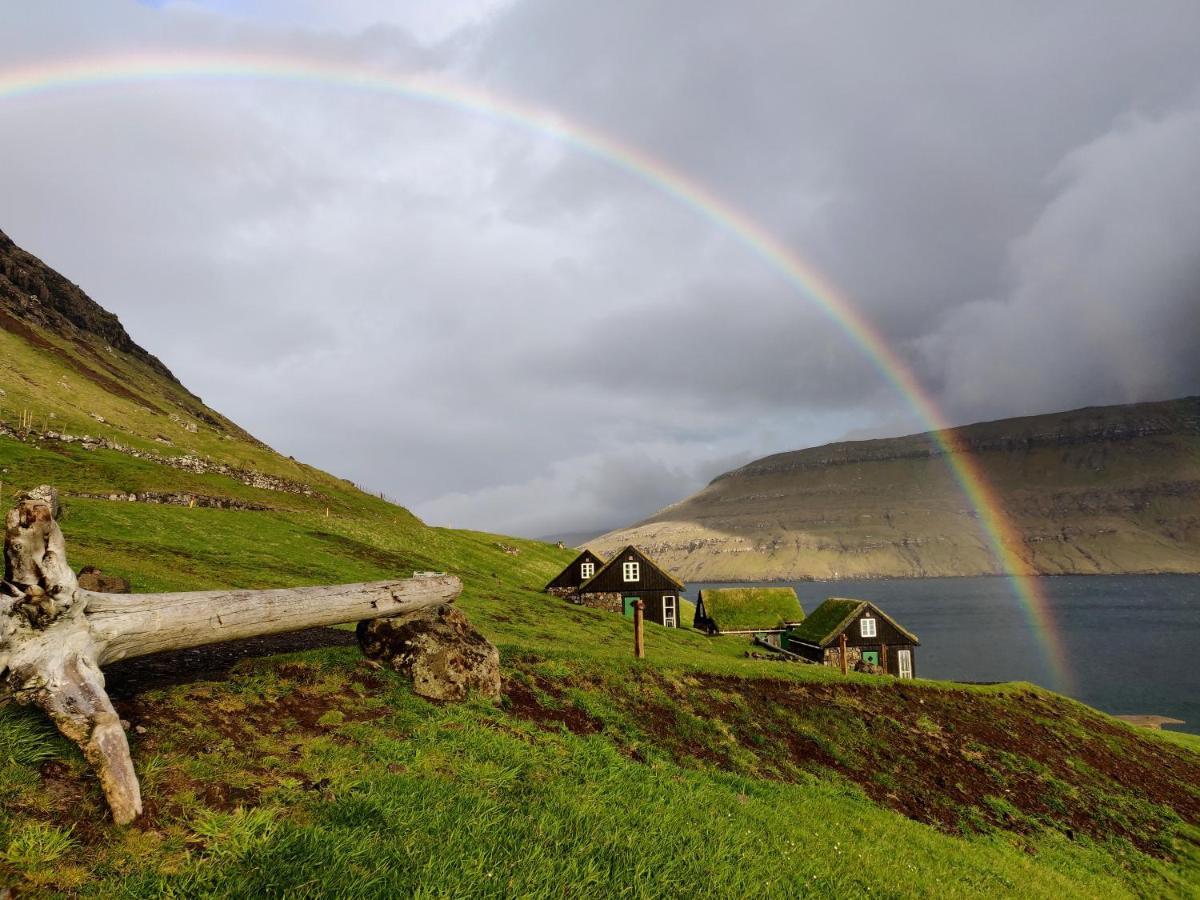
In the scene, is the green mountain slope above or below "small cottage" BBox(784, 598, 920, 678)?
above

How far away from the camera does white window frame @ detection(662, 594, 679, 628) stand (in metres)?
66.7

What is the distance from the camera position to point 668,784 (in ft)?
36.6

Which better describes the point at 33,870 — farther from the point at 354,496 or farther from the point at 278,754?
the point at 354,496

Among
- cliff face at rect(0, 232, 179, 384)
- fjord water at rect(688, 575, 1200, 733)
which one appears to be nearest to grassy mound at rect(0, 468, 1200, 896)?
fjord water at rect(688, 575, 1200, 733)

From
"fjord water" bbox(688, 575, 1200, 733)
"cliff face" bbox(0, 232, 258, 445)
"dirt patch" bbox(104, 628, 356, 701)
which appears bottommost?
"fjord water" bbox(688, 575, 1200, 733)

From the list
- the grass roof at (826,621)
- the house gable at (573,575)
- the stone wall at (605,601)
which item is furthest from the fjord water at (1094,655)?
the house gable at (573,575)

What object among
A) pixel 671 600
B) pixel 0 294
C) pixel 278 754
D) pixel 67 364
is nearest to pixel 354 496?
pixel 67 364

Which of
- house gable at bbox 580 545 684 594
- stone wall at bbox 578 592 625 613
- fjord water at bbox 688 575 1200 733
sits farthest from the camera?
fjord water at bbox 688 575 1200 733

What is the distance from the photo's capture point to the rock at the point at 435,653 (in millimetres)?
13117

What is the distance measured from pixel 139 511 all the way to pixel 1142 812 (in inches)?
2083

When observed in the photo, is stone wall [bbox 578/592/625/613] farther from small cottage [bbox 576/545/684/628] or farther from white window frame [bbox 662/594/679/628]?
white window frame [bbox 662/594/679/628]

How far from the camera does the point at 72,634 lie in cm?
794

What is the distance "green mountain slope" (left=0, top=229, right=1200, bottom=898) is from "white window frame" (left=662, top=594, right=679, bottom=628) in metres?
32.9

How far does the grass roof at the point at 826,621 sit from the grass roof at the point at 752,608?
4.27 meters
